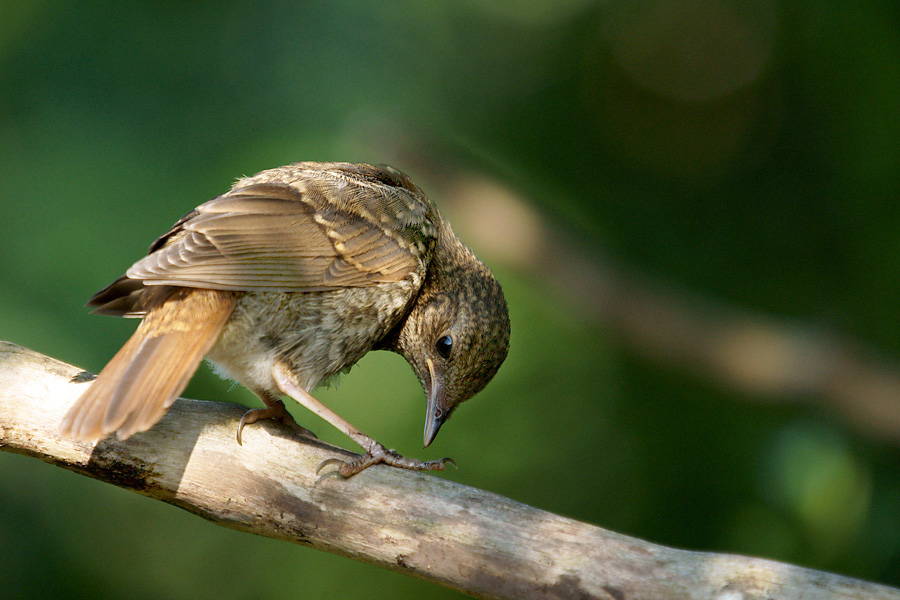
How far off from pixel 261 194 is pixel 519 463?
9.75ft

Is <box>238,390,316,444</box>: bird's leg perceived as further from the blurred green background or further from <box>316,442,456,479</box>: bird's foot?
Answer: the blurred green background

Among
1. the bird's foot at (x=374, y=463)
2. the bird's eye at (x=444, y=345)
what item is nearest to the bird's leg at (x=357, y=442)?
the bird's foot at (x=374, y=463)

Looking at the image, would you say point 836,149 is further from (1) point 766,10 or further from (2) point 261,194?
(2) point 261,194

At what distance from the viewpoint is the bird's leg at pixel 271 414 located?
2.47 metres

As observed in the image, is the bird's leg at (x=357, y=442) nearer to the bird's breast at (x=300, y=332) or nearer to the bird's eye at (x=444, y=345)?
the bird's breast at (x=300, y=332)

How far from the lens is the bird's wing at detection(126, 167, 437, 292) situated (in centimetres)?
242

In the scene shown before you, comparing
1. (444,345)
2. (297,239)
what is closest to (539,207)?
(444,345)

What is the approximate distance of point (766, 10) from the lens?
18.0ft

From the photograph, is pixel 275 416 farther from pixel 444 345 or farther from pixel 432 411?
pixel 444 345

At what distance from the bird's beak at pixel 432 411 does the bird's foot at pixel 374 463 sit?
357 millimetres

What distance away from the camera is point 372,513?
7.13 ft

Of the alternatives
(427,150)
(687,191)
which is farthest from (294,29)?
(687,191)

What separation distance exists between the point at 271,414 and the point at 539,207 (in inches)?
126

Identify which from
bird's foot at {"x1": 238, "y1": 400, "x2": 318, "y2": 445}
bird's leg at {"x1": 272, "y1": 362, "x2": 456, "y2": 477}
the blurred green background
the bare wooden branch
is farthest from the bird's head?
the blurred green background
